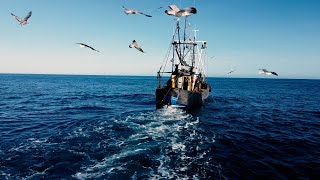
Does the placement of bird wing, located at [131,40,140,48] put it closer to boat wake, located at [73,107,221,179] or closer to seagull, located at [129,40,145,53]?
seagull, located at [129,40,145,53]

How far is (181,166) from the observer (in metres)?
13.6

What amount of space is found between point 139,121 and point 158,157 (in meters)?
10.8

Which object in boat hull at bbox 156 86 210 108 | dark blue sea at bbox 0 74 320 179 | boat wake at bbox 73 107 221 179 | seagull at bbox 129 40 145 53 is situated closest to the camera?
boat wake at bbox 73 107 221 179

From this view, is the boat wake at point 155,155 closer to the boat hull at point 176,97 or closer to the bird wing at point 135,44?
the bird wing at point 135,44

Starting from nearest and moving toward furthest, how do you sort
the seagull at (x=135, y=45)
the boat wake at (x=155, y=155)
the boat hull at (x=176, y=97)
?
the boat wake at (x=155, y=155)
the seagull at (x=135, y=45)
the boat hull at (x=176, y=97)

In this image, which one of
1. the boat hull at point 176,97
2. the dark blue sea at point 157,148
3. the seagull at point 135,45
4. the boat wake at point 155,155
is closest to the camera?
the boat wake at point 155,155

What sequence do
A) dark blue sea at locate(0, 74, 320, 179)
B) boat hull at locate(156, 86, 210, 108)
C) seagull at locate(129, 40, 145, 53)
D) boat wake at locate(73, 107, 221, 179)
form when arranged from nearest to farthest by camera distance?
boat wake at locate(73, 107, 221, 179)
dark blue sea at locate(0, 74, 320, 179)
seagull at locate(129, 40, 145, 53)
boat hull at locate(156, 86, 210, 108)

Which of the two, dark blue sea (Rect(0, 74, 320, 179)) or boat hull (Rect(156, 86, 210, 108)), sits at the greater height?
boat hull (Rect(156, 86, 210, 108))

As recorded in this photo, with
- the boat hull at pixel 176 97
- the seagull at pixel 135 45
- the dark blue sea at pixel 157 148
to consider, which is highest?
the seagull at pixel 135 45

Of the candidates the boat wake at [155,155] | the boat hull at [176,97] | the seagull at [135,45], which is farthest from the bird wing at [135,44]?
the boat hull at [176,97]

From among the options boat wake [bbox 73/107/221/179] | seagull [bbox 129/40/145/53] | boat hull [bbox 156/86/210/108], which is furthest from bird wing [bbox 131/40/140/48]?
boat hull [bbox 156/86/210/108]

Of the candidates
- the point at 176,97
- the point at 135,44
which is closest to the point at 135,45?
the point at 135,44

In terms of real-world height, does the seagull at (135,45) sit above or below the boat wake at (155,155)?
above

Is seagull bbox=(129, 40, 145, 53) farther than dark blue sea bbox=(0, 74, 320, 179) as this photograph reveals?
Yes
